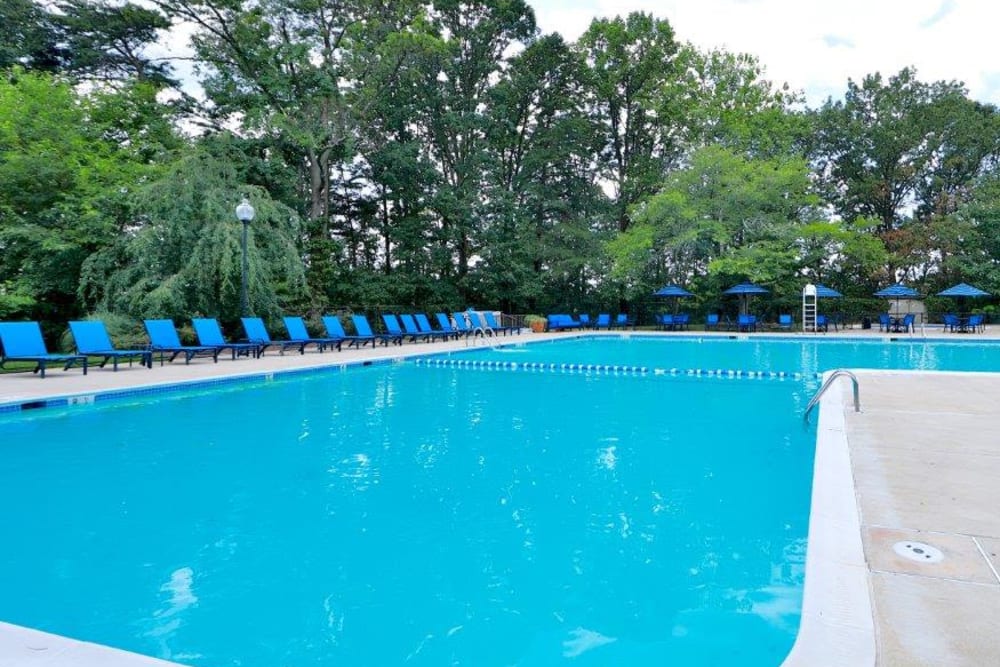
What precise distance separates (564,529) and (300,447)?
3077 mm

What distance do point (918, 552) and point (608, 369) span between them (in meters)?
8.82

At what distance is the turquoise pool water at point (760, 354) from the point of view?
1216 centimetres

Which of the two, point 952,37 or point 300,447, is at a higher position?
point 952,37

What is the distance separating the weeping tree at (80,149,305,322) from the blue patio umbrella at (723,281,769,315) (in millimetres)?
16000

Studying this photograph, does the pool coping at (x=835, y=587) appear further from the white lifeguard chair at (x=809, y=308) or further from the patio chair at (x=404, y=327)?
the white lifeguard chair at (x=809, y=308)

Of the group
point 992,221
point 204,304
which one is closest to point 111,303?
point 204,304

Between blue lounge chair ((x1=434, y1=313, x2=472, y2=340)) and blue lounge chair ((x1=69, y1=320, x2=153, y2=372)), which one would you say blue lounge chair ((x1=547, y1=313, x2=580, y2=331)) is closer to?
blue lounge chair ((x1=434, y1=313, x2=472, y2=340))

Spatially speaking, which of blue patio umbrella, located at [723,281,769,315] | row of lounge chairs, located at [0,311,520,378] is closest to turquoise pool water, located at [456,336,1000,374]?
blue patio umbrella, located at [723,281,769,315]

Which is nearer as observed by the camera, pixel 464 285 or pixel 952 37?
pixel 952 37

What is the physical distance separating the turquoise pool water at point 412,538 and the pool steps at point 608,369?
3.71 meters

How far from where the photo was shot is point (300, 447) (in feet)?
18.6

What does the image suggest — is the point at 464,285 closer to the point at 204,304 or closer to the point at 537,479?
the point at 204,304

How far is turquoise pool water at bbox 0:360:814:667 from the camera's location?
8.14 feet

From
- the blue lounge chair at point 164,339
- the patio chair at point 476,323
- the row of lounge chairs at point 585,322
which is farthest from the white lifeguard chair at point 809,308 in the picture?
the blue lounge chair at point 164,339
